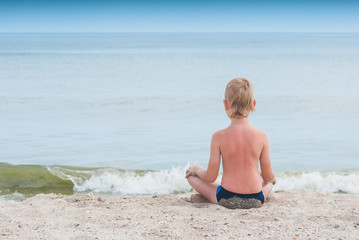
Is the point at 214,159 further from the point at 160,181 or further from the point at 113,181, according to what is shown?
the point at 113,181

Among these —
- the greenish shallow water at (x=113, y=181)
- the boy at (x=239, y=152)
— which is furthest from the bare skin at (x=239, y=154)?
the greenish shallow water at (x=113, y=181)

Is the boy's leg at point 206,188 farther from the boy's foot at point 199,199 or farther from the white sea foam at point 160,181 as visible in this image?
the white sea foam at point 160,181

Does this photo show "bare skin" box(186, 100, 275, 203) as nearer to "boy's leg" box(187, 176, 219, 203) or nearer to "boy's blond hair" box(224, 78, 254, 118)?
"boy's blond hair" box(224, 78, 254, 118)

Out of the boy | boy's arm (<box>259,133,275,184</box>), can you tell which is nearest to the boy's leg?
the boy

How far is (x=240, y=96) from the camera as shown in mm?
3865

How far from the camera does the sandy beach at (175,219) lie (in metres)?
3.32

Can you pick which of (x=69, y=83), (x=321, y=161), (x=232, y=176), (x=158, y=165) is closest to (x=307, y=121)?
(x=321, y=161)

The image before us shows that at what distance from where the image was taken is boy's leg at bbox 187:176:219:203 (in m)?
4.35

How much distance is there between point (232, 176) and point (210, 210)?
38 centimetres

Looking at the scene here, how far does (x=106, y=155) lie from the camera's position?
27.6ft

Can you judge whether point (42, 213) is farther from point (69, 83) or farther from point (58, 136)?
point (69, 83)

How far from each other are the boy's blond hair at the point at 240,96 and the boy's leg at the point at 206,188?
2.88ft

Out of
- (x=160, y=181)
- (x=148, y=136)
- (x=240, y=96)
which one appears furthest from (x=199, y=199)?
(x=148, y=136)

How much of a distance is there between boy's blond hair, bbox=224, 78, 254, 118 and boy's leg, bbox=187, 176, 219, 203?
878 millimetres
